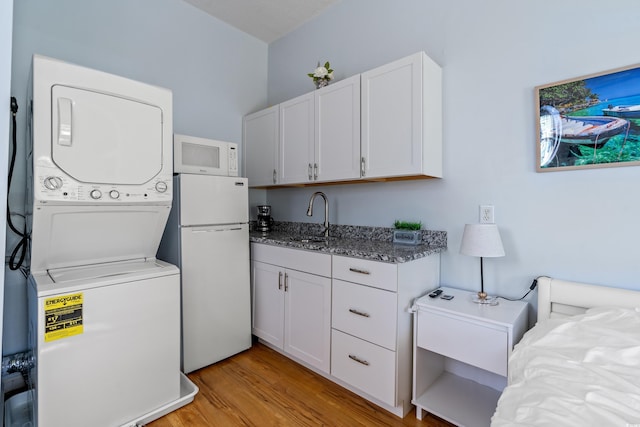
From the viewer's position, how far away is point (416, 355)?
1.73 m

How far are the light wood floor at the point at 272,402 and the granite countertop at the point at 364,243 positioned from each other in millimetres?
884

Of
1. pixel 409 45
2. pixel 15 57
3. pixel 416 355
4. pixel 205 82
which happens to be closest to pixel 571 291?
pixel 416 355

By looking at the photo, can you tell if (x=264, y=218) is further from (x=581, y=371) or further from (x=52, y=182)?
(x=581, y=371)

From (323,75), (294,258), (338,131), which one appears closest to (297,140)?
(338,131)

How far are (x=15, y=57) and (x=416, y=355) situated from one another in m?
3.02

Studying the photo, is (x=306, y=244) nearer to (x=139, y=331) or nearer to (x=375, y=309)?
(x=375, y=309)

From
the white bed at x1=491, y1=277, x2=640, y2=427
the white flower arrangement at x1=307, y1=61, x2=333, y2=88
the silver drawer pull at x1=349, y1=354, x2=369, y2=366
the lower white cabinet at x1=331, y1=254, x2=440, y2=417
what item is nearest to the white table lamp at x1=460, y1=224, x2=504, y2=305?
the lower white cabinet at x1=331, y1=254, x2=440, y2=417

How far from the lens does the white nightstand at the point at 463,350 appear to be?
1480mm

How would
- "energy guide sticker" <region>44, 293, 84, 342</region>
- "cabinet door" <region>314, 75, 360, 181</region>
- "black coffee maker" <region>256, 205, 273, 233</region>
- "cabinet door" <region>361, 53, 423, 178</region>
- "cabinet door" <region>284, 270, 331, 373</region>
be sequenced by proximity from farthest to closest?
"black coffee maker" <region>256, 205, 273, 233</region> → "cabinet door" <region>314, 75, 360, 181</region> → "cabinet door" <region>284, 270, 331, 373</region> → "cabinet door" <region>361, 53, 423, 178</region> → "energy guide sticker" <region>44, 293, 84, 342</region>

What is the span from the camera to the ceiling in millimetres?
2666

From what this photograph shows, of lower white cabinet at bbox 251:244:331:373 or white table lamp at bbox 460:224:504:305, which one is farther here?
lower white cabinet at bbox 251:244:331:373

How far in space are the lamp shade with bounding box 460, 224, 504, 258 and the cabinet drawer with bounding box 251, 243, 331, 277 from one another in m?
0.84

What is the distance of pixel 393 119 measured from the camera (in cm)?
195

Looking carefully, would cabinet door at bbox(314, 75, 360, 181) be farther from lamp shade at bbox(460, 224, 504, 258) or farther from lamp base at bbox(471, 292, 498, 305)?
lamp base at bbox(471, 292, 498, 305)
